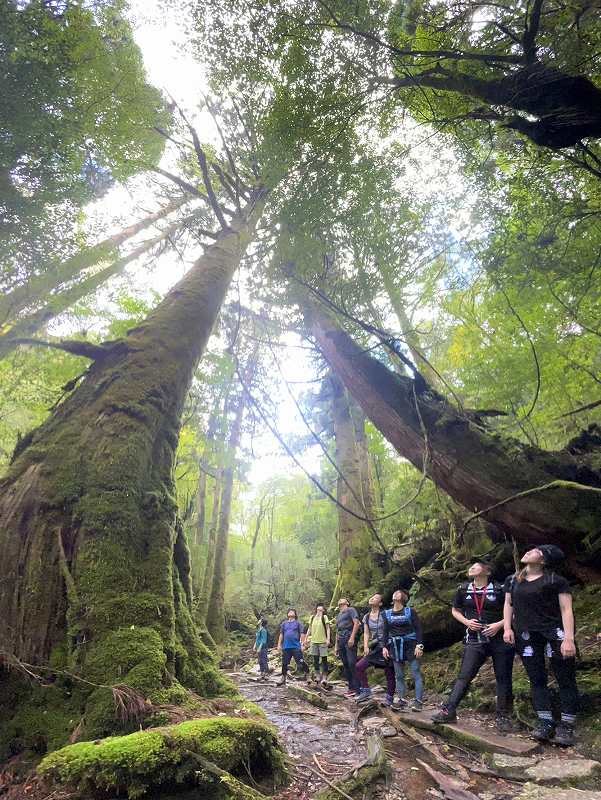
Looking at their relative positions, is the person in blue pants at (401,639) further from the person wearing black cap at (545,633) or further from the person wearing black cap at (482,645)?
the person wearing black cap at (545,633)

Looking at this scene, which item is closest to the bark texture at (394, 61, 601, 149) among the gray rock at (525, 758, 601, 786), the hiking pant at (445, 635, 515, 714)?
the hiking pant at (445, 635, 515, 714)

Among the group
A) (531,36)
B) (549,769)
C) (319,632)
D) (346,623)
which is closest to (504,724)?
(549,769)

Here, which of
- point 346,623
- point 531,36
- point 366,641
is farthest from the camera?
point 346,623

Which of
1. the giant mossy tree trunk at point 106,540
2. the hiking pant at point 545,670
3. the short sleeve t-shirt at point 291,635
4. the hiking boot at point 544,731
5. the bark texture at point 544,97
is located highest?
the bark texture at point 544,97

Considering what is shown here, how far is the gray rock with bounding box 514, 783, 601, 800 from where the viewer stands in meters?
2.42

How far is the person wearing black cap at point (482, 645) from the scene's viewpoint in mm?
4309

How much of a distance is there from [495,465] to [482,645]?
2.41 meters

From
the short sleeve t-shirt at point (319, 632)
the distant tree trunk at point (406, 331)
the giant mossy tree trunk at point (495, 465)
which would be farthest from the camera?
the short sleeve t-shirt at point (319, 632)

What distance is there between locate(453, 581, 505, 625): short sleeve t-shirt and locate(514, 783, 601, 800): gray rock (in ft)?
6.59

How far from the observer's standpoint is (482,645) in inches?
177

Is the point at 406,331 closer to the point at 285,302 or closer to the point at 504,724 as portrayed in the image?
the point at 285,302

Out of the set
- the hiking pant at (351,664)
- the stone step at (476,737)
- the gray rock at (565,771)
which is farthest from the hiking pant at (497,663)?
the hiking pant at (351,664)

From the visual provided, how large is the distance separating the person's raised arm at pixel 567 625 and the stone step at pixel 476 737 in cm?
83

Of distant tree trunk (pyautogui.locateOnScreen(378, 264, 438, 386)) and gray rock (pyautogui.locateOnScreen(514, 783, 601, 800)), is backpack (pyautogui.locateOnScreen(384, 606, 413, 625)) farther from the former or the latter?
distant tree trunk (pyautogui.locateOnScreen(378, 264, 438, 386))
